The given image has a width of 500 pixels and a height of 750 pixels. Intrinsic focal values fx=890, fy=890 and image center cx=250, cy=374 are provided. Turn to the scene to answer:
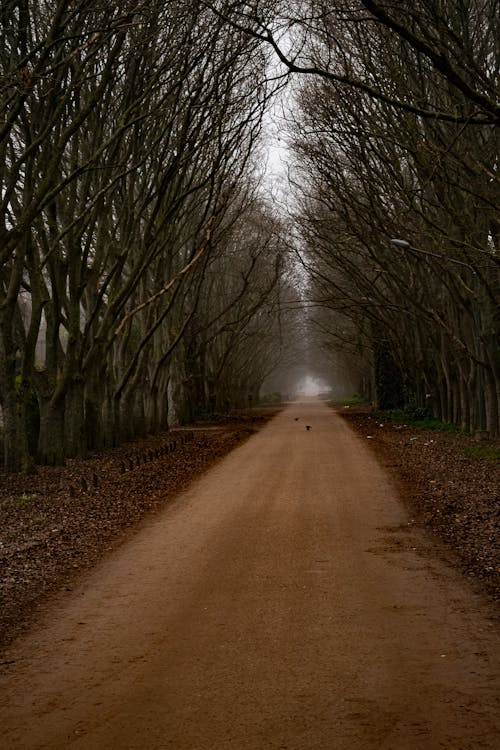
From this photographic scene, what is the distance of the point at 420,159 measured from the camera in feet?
58.0

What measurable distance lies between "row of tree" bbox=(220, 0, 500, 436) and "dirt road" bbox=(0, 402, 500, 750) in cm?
464

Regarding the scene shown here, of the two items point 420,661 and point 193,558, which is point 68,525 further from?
point 420,661

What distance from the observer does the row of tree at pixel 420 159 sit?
1284 centimetres

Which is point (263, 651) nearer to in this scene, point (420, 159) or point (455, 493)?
point (455, 493)

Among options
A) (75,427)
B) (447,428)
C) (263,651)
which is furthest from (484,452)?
(263,651)

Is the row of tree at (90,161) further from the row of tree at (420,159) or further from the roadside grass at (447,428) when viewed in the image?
the roadside grass at (447,428)

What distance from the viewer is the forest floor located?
8820mm

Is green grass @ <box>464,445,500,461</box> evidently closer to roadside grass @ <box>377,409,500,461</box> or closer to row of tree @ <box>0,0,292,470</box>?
roadside grass @ <box>377,409,500,461</box>

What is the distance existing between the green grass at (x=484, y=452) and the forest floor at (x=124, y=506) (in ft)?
0.79

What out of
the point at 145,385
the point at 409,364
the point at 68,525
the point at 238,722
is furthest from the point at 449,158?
the point at 409,364

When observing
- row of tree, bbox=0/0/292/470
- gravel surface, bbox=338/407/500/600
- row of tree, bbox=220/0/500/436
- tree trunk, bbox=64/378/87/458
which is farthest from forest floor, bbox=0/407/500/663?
row of tree, bbox=220/0/500/436

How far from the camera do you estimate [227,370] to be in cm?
5212

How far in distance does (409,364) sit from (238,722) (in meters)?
32.9

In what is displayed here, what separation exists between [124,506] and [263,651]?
7890mm
